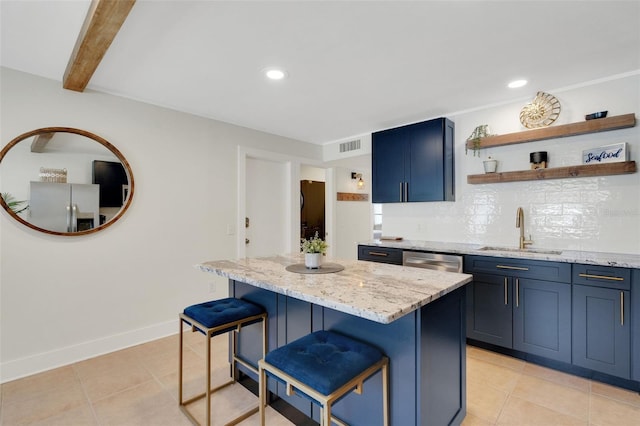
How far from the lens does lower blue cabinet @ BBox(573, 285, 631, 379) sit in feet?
6.98

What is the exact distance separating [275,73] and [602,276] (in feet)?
9.59

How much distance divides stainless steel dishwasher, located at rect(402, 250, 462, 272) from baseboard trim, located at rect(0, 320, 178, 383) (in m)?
2.63

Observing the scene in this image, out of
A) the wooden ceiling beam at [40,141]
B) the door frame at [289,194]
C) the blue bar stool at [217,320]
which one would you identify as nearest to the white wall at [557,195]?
the door frame at [289,194]

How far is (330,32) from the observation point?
6.32ft

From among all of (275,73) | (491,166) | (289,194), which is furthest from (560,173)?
(289,194)

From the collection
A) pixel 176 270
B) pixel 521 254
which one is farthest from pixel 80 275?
pixel 521 254

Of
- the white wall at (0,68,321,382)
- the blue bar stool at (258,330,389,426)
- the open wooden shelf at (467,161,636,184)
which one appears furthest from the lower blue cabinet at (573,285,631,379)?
the white wall at (0,68,321,382)

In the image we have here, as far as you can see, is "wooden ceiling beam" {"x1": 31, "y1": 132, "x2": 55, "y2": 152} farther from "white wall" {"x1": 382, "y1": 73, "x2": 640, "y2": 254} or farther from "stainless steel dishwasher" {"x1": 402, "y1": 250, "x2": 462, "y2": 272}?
"white wall" {"x1": 382, "y1": 73, "x2": 640, "y2": 254}

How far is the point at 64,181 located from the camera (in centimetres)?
259

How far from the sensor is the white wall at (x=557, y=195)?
8.25 ft

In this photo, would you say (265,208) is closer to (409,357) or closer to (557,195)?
(409,357)

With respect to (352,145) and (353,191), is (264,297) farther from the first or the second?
(353,191)

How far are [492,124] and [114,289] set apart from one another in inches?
164

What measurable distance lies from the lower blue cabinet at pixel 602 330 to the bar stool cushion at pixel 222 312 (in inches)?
94.1
